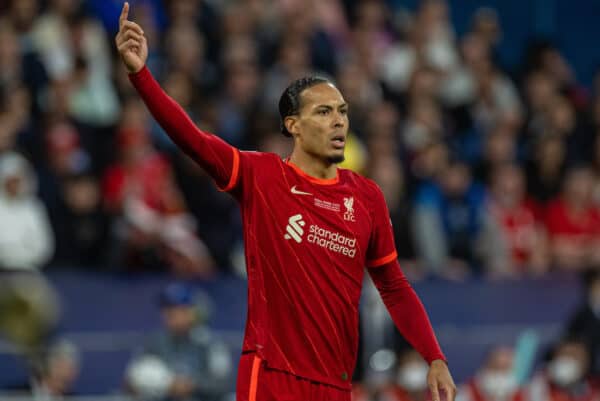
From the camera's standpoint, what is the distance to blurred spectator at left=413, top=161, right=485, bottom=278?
12797mm

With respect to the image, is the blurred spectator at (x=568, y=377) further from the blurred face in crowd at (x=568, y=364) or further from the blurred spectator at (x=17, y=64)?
the blurred spectator at (x=17, y=64)

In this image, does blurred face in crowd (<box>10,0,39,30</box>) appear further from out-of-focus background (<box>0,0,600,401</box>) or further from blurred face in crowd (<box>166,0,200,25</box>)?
blurred face in crowd (<box>166,0,200,25</box>)

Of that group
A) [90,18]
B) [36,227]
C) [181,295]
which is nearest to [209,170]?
[181,295]

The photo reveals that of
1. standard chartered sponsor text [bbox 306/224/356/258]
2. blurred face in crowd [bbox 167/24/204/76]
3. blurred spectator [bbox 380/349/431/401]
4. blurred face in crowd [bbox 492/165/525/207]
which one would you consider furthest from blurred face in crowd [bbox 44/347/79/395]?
standard chartered sponsor text [bbox 306/224/356/258]

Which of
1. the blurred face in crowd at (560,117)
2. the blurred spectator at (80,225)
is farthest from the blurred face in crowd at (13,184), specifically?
the blurred face in crowd at (560,117)

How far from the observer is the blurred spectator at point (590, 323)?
12.2m

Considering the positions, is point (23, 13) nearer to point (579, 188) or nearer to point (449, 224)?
point (449, 224)

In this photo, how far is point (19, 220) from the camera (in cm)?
1092

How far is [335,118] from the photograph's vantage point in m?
6.00

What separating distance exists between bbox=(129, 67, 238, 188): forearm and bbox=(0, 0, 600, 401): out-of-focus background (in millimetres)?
4305

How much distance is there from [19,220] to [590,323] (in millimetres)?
4940

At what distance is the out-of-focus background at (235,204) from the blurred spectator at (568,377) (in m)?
0.02

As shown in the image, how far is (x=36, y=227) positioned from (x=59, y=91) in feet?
5.08

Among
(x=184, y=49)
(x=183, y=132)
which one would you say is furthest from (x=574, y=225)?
(x=183, y=132)
